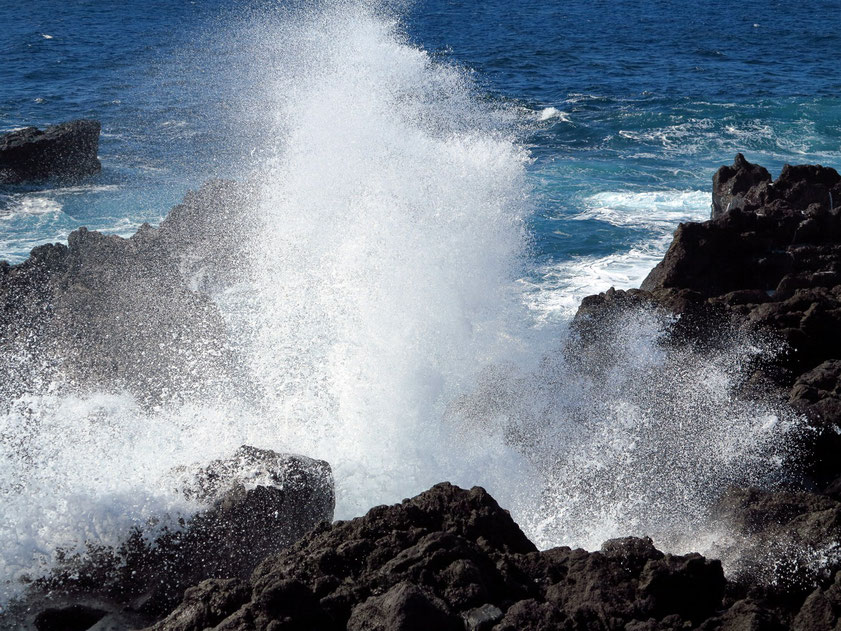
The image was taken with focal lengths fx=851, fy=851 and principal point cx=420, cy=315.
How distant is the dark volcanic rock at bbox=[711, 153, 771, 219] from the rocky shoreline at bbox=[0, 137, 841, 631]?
2.02m

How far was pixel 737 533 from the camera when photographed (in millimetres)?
7934

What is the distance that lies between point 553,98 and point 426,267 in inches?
783

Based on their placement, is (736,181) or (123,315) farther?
(736,181)

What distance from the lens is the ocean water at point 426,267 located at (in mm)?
9641

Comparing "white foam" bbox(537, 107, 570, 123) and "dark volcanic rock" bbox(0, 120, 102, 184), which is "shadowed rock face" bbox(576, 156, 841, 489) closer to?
"white foam" bbox(537, 107, 570, 123)

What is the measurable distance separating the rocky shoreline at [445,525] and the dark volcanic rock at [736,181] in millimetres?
2022

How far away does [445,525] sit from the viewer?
7172mm

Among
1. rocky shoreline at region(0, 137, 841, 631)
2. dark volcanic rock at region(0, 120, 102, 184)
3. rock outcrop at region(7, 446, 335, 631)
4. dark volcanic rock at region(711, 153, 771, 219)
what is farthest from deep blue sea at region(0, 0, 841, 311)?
rock outcrop at region(7, 446, 335, 631)

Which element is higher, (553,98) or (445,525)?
(553,98)

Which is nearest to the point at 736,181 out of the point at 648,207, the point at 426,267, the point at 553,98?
the point at 648,207

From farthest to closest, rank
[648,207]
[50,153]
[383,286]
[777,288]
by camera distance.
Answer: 1. [50,153]
2. [648,207]
3. [383,286]
4. [777,288]

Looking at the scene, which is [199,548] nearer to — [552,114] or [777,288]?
[777,288]

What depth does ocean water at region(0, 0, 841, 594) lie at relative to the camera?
964cm

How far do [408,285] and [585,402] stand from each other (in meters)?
3.88
